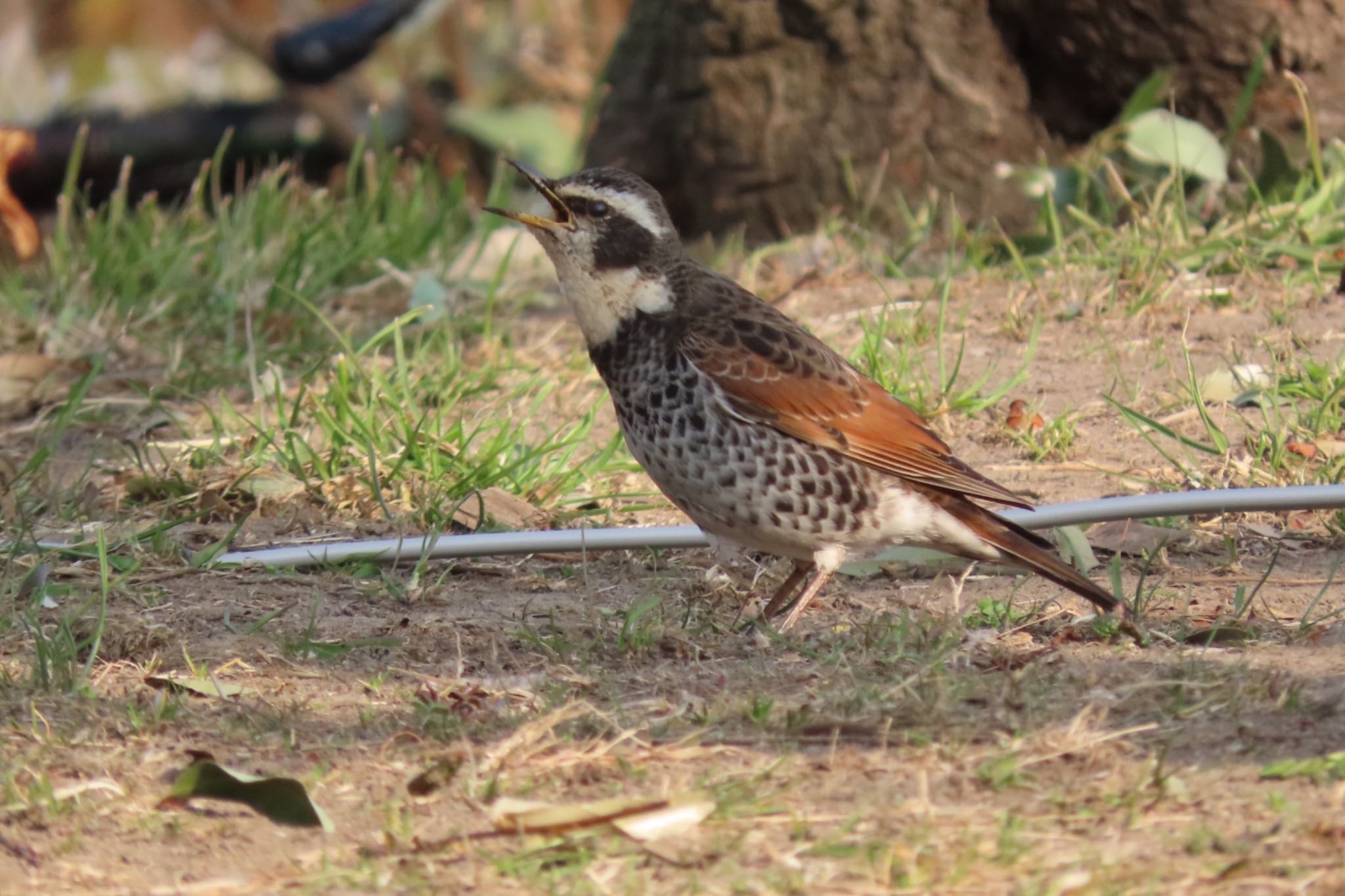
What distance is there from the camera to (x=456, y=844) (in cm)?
309

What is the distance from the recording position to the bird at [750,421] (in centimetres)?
451

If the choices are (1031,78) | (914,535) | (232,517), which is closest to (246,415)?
(232,517)

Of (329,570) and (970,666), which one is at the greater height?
(970,666)

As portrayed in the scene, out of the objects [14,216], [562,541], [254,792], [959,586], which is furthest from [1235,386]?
[14,216]

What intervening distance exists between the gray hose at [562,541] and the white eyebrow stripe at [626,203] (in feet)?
2.81

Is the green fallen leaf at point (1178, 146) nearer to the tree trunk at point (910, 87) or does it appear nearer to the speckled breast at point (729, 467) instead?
the tree trunk at point (910, 87)

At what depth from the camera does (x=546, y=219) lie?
490cm

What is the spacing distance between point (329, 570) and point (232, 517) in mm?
655

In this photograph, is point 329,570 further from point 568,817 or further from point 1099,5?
point 1099,5

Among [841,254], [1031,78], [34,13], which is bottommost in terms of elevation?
[34,13]

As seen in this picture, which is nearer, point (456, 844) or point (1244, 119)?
point (456, 844)

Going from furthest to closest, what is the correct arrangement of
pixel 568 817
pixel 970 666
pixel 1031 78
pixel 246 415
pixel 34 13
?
1. pixel 34 13
2. pixel 1031 78
3. pixel 246 415
4. pixel 970 666
5. pixel 568 817

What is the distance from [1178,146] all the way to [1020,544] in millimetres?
3279

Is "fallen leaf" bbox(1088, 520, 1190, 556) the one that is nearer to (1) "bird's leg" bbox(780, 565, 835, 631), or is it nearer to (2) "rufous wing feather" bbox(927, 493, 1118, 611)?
(2) "rufous wing feather" bbox(927, 493, 1118, 611)
